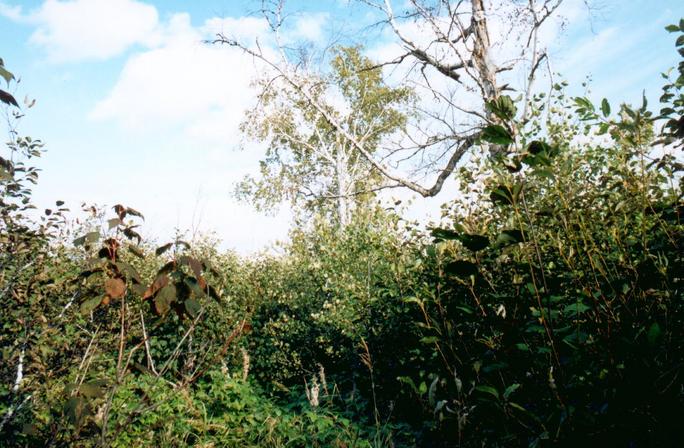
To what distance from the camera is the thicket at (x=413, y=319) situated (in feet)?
5.21

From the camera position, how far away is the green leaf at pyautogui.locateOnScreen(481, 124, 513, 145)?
4.33 feet

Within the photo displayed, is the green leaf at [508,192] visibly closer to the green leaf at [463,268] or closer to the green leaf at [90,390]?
the green leaf at [463,268]

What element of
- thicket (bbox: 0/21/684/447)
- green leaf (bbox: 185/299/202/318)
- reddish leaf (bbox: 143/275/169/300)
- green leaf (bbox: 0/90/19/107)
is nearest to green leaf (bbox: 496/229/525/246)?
thicket (bbox: 0/21/684/447)

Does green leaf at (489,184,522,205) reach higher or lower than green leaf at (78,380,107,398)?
higher

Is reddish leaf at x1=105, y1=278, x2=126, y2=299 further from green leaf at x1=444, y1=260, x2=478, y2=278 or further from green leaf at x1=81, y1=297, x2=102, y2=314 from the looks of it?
green leaf at x1=444, y1=260, x2=478, y2=278

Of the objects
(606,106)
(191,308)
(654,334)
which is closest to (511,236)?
(654,334)

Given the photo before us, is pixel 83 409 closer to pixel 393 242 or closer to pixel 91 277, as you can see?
pixel 91 277

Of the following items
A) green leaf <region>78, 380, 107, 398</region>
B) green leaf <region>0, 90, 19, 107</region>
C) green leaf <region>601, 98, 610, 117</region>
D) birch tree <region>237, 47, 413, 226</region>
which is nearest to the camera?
green leaf <region>0, 90, 19, 107</region>

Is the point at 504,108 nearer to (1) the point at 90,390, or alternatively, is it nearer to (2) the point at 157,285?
(2) the point at 157,285

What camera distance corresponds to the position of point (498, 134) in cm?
134

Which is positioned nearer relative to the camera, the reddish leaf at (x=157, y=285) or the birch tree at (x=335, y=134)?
the reddish leaf at (x=157, y=285)

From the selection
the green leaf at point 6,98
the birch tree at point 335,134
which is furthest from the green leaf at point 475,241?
the birch tree at point 335,134

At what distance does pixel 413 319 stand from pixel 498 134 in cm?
222

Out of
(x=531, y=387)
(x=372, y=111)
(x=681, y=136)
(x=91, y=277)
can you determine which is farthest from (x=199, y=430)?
(x=372, y=111)
